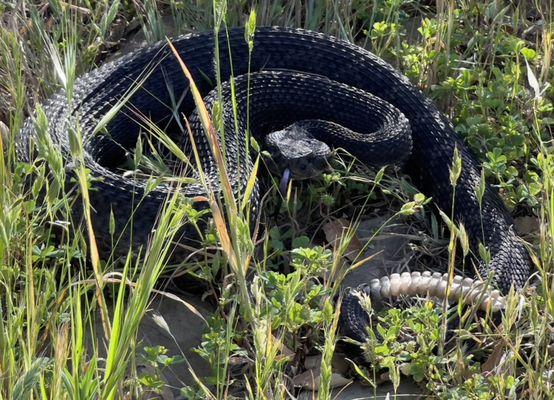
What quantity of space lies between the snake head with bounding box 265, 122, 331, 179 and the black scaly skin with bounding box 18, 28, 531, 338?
378 mm

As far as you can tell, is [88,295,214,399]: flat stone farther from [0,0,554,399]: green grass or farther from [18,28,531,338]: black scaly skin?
[18,28,531,338]: black scaly skin

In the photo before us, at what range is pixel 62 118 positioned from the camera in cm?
450

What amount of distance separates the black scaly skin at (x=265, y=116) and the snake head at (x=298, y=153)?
1.24 feet

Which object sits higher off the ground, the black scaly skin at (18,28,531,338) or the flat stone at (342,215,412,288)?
the black scaly skin at (18,28,531,338)

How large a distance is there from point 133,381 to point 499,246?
1905 millimetres

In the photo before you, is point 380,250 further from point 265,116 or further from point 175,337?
point 265,116

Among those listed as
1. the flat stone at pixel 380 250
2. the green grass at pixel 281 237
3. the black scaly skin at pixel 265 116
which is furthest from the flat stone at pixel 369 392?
the black scaly skin at pixel 265 116

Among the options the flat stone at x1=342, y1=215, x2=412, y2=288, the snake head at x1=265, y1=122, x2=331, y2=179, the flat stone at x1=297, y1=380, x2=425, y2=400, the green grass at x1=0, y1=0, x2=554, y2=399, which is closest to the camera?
the green grass at x1=0, y1=0, x2=554, y2=399

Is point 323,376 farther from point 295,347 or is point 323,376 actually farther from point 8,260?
point 8,260

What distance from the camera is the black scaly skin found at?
159 inches

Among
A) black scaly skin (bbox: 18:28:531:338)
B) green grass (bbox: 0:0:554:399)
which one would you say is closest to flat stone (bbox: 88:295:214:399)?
green grass (bbox: 0:0:554:399)

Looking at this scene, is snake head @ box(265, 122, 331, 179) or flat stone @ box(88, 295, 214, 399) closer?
flat stone @ box(88, 295, 214, 399)

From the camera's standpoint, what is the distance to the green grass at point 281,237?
7.97 ft

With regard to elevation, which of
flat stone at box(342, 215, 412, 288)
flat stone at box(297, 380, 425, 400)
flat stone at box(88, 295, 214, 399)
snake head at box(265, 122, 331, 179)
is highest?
snake head at box(265, 122, 331, 179)
